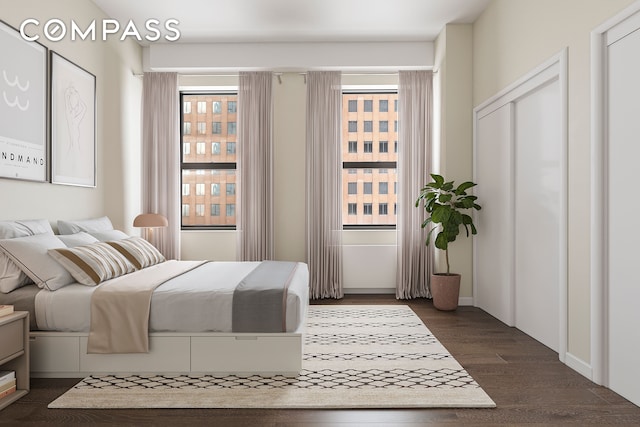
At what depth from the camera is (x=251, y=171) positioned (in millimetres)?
5582

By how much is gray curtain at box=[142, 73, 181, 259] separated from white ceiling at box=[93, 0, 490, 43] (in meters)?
0.68

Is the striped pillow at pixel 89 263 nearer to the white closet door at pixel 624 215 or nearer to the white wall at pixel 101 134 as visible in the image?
the white wall at pixel 101 134

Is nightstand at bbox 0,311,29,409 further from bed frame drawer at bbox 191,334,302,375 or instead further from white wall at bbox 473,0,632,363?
white wall at bbox 473,0,632,363

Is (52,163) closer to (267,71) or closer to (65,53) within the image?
(65,53)

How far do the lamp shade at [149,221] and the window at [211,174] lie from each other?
783 mm

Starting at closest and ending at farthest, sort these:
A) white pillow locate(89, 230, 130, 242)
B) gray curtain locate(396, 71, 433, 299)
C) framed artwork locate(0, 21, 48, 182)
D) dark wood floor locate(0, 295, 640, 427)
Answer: dark wood floor locate(0, 295, 640, 427) < framed artwork locate(0, 21, 48, 182) < white pillow locate(89, 230, 130, 242) < gray curtain locate(396, 71, 433, 299)

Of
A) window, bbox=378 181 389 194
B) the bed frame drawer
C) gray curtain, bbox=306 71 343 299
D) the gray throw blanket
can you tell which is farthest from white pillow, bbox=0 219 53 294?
window, bbox=378 181 389 194

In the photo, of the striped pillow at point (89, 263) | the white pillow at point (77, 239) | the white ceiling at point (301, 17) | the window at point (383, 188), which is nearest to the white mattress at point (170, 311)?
the striped pillow at point (89, 263)

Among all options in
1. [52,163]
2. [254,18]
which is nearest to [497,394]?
[52,163]

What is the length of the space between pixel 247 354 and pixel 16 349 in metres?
1.31

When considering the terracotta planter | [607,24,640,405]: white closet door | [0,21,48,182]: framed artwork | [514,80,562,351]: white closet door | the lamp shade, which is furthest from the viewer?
the lamp shade

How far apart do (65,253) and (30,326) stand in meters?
0.50

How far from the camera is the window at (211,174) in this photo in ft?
19.7

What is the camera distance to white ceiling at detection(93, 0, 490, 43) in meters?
4.54
